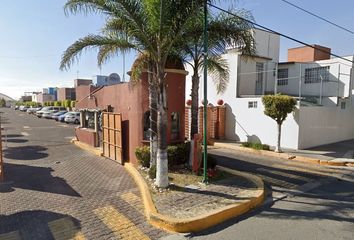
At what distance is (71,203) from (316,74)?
66.5 ft

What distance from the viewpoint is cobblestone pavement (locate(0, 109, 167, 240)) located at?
19.1 ft

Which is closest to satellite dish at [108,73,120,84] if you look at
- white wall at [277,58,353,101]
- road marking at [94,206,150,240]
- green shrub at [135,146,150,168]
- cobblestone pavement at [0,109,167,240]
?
white wall at [277,58,353,101]

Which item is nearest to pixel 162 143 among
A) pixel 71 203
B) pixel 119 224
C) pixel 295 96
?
pixel 119 224

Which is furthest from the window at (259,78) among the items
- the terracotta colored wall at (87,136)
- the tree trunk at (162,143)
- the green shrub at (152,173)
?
the tree trunk at (162,143)

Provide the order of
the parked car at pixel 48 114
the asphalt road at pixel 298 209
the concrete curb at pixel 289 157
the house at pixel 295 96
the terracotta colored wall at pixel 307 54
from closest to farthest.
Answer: the asphalt road at pixel 298 209 < the concrete curb at pixel 289 157 < the house at pixel 295 96 < the terracotta colored wall at pixel 307 54 < the parked car at pixel 48 114

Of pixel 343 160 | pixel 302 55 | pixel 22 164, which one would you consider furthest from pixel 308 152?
pixel 302 55

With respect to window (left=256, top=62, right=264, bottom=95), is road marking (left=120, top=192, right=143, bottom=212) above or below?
below

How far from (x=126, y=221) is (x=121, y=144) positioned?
6004 millimetres

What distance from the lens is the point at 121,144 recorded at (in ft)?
39.5

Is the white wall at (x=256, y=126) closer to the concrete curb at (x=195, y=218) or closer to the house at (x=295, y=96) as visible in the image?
the house at (x=295, y=96)

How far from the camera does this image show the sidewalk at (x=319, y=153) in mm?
12672

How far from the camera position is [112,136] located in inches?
510

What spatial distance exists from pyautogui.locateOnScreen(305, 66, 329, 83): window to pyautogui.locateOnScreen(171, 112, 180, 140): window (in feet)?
47.2

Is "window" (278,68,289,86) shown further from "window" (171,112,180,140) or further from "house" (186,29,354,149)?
"window" (171,112,180,140)
